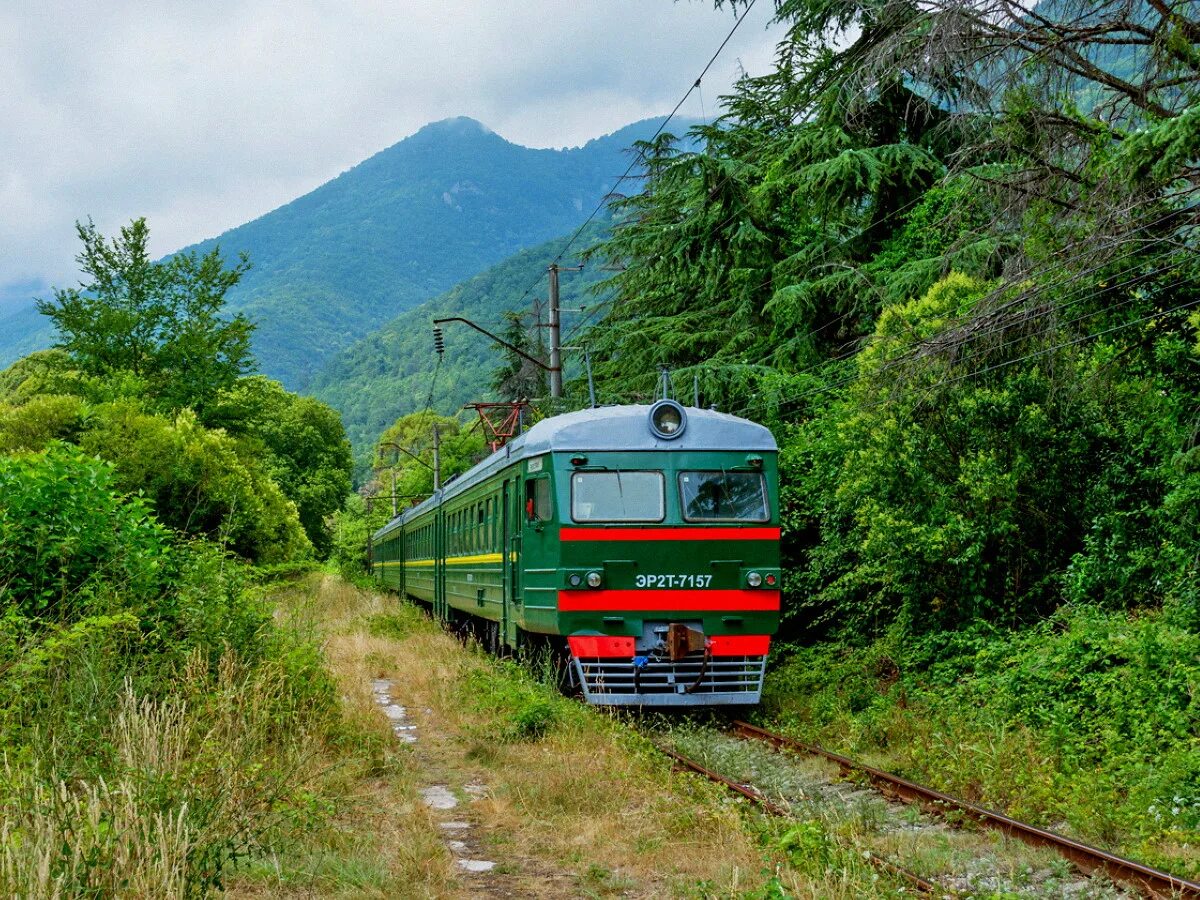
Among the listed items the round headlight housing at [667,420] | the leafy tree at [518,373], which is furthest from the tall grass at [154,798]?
the leafy tree at [518,373]

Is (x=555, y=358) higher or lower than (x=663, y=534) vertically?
higher

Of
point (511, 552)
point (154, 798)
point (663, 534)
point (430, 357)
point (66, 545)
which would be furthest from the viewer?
point (430, 357)

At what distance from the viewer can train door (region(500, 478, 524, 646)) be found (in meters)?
12.4

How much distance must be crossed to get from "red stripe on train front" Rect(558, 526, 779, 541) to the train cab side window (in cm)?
37

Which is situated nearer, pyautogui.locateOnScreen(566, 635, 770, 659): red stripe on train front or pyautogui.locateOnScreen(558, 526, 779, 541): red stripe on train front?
pyautogui.locateOnScreen(566, 635, 770, 659): red stripe on train front

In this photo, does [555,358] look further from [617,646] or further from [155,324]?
[155,324]

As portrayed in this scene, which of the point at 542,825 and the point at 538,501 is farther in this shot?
the point at 538,501

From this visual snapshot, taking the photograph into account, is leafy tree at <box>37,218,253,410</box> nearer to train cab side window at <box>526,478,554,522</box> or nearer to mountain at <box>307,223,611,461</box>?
train cab side window at <box>526,478,554,522</box>

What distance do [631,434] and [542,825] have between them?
16.4 ft

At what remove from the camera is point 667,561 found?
11.1 meters

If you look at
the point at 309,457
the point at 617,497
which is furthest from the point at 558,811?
the point at 309,457

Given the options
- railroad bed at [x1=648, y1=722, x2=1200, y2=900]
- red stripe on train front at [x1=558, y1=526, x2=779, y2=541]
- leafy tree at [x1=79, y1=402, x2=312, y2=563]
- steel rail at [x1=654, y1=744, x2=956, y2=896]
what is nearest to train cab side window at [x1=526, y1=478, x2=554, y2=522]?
red stripe on train front at [x1=558, y1=526, x2=779, y2=541]

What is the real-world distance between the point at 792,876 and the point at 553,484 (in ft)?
20.6

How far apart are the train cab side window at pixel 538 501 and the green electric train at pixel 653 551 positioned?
13 mm
